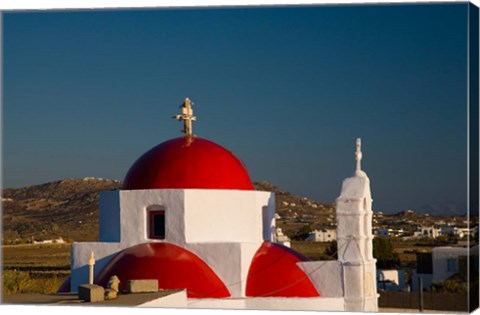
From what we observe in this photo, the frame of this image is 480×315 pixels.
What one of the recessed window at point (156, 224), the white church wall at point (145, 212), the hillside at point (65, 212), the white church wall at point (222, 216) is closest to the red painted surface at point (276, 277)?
the white church wall at point (222, 216)

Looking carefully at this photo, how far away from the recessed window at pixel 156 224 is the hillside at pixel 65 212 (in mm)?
29375

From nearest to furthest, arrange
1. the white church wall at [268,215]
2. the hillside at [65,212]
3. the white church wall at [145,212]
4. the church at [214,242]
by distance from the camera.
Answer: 1. the church at [214,242]
2. the white church wall at [145,212]
3. the white church wall at [268,215]
4. the hillside at [65,212]

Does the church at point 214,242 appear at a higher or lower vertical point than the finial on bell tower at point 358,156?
lower

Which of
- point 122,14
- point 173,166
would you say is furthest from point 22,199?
point 173,166

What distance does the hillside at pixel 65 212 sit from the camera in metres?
51.7

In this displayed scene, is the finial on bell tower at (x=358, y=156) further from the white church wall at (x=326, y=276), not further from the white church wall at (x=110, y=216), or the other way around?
the white church wall at (x=110, y=216)

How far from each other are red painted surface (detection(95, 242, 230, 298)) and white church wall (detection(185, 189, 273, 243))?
52 centimetres

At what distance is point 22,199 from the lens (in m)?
52.8

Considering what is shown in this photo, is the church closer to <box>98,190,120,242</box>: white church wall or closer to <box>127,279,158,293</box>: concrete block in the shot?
<box>98,190,120,242</box>: white church wall

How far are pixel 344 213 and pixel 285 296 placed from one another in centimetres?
176

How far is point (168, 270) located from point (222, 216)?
1.66 meters

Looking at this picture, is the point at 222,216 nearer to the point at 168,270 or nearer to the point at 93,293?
the point at 168,270

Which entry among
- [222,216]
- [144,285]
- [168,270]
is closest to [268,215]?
[222,216]

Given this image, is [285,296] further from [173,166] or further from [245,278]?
[173,166]
